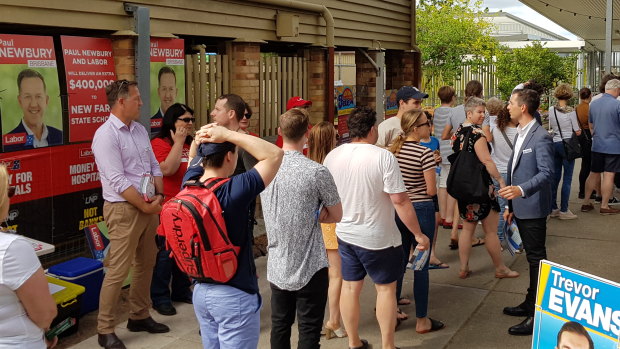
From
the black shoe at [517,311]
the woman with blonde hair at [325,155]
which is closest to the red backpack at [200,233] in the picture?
the woman with blonde hair at [325,155]

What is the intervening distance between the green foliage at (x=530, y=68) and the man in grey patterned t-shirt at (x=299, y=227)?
23.6 meters

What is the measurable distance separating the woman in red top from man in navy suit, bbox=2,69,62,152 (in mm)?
922

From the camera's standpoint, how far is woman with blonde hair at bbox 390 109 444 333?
5562 mm

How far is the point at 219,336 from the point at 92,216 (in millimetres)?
3491

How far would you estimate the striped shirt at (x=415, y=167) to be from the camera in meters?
5.56

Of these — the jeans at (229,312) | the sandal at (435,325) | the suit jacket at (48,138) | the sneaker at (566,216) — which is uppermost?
the suit jacket at (48,138)

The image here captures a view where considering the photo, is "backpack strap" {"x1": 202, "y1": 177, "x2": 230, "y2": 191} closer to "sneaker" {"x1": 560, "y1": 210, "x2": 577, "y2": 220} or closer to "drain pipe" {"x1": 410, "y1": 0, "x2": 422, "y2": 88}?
"sneaker" {"x1": 560, "y1": 210, "x2": 577, "y2": 220}

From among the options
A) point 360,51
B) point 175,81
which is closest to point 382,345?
point 175,81

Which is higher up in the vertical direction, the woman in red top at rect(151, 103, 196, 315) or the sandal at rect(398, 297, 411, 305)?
the woman in red top at rect(151, 103, 196, 315)

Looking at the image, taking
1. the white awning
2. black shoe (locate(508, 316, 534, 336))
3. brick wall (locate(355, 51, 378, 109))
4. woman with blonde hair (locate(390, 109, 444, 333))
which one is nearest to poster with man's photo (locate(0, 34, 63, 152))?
woman with blonde hair (locate(390, 109, 444, 333))

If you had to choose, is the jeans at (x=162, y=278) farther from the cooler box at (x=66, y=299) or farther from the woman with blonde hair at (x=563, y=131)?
the woman with blonde hair at (x=563, y=131)

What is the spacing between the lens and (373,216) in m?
4.75

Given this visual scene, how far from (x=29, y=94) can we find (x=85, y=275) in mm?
1589

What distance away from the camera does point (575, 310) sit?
365cm
